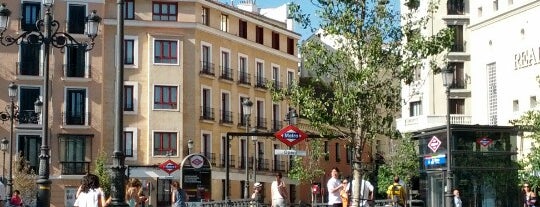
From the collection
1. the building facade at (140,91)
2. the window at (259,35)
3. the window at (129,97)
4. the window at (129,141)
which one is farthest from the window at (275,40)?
the window at (129,141)

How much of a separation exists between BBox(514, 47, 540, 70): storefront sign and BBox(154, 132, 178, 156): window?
21776 millimetres

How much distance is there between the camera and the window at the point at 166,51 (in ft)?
237

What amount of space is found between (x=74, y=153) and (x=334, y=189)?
42.0 m

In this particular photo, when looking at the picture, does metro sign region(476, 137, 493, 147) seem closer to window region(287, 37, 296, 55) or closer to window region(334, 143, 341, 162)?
window region(287, 37, 296, 55)

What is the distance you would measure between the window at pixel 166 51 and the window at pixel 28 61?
7293 mm

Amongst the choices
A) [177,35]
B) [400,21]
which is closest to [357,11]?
[400,21]

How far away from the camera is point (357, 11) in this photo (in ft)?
102

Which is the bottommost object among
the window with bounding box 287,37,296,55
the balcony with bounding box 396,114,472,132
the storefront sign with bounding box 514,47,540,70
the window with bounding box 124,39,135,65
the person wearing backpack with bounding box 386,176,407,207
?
the person wearing backpack with bounding box 386,176,407,207

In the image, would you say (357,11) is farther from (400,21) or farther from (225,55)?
(225,55)

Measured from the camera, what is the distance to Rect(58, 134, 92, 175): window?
6962 cm

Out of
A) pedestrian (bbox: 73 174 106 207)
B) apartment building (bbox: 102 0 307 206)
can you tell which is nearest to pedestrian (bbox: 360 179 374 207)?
pedestrian (bbox: 73 174 106 207)

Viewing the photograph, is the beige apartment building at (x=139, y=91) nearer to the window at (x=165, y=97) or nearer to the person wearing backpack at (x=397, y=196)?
the window at (x=165, y=97)

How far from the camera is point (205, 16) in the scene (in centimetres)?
7450

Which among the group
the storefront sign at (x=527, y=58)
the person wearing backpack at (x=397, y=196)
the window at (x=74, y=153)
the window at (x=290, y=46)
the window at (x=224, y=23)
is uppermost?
the window at (x=224, y=23)
